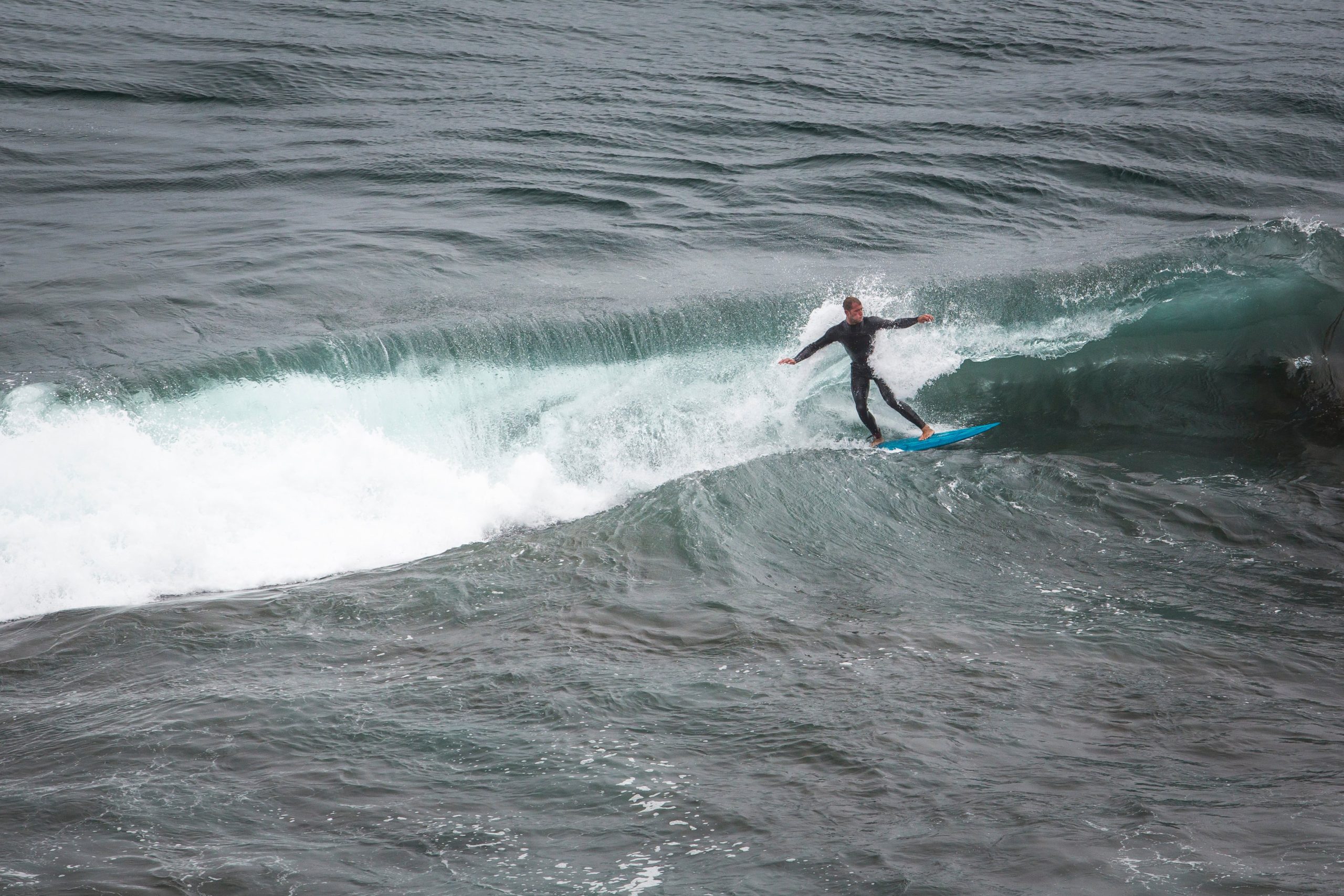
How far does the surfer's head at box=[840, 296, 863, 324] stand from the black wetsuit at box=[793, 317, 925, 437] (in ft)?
0.14

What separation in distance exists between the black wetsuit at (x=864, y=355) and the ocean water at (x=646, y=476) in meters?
0.50

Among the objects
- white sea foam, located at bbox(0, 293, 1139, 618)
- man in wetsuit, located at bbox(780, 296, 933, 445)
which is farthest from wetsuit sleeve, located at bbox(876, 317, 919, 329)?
white sea foam, located at bbox(0, 293, 1139, 618)

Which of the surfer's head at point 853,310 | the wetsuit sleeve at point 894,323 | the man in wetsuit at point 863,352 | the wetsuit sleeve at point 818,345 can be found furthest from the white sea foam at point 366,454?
the surfer's head at point 853,310

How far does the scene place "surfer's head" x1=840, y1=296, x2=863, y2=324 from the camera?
442 inches

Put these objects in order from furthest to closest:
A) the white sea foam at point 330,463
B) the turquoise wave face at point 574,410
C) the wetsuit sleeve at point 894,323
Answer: the wetsuit sleeve at point 894,323 < the turquoise wave face at point 574,410 < the white sea foam at point 330,463

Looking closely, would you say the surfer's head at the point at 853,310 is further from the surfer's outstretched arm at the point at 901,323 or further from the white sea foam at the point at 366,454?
the white sea foam at the point at 366,454

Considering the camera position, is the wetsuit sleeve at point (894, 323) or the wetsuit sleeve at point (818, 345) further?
the wetsuit sleeve at point (818, 345)

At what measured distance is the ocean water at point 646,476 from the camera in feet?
17.9

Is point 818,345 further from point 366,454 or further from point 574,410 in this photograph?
point 366,454

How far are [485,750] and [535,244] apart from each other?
376 inches

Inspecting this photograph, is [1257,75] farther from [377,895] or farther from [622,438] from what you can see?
[377,895]

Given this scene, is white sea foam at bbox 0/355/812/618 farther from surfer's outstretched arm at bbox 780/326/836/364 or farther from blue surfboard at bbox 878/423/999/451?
blue surfboard at bbox 878/423/999/451

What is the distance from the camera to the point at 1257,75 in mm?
22172

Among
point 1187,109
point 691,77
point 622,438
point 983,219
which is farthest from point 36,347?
point 1187,109
